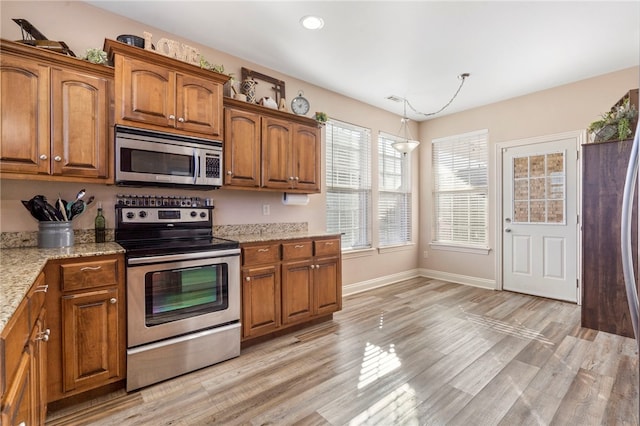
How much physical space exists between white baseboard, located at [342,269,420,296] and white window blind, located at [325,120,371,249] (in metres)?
0.56

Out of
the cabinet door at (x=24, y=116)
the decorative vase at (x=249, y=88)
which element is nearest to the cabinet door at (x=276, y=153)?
the decorative vase at (x=249, y=88)

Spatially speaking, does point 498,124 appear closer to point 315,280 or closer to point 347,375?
point 315,280

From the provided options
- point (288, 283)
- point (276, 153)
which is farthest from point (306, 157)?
point (288, 283)

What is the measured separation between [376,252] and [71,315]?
376 centimetres

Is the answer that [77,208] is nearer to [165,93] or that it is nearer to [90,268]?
[90,268]

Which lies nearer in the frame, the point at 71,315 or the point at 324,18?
the point at 71,315

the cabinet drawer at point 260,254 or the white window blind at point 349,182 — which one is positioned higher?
the white window blind at point 349,182

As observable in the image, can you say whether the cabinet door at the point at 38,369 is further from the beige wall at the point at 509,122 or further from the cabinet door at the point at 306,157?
the beige wall at the point at 509,122

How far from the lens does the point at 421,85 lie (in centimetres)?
400

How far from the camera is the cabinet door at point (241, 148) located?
2875 mm

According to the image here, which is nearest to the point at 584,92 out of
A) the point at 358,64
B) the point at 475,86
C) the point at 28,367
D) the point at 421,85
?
the point at 475,86

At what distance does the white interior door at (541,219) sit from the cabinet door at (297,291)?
318cm

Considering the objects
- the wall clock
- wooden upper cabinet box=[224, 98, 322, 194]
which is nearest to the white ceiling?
the wall clock

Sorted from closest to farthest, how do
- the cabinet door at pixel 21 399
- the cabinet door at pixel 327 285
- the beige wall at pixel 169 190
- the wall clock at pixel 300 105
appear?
the cabinet door at pixel 21 399 → the beige wall at pixel 169 190 → the cabinet door at pixel 327 285 → the wall clock at pixel 300 105
